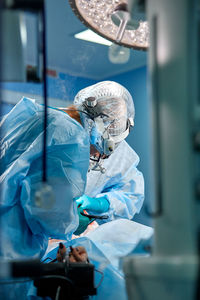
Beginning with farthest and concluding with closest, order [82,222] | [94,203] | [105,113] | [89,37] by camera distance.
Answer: [89,37]
[94,203]
[82,222]
[105,113]

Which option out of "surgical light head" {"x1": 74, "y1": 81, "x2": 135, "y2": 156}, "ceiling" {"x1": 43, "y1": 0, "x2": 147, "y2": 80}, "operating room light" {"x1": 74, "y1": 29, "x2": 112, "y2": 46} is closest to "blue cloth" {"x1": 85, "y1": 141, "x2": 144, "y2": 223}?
"surgical light head" {"x1": 74, "y1": 81, "x2": 135, "y2": 156}

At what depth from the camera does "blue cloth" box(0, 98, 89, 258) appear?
120cm

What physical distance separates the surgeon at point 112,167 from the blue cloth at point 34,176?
44cm

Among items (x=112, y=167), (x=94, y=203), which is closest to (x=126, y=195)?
(x=112, y=167)

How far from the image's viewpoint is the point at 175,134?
604mm

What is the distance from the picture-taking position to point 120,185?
8.71 feet

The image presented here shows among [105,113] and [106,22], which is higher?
[106,22]

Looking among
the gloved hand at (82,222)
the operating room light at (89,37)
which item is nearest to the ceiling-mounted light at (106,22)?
the gloved hand at (82,222)

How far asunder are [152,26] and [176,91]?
0.47 feet

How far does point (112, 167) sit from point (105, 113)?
0.87m

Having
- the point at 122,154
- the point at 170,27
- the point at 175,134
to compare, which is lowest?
the point at 122,154

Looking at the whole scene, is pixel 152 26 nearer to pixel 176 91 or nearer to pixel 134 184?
pixel 176 91

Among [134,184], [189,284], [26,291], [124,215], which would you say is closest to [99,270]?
[26,291]

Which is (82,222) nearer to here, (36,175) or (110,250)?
(110,250)
